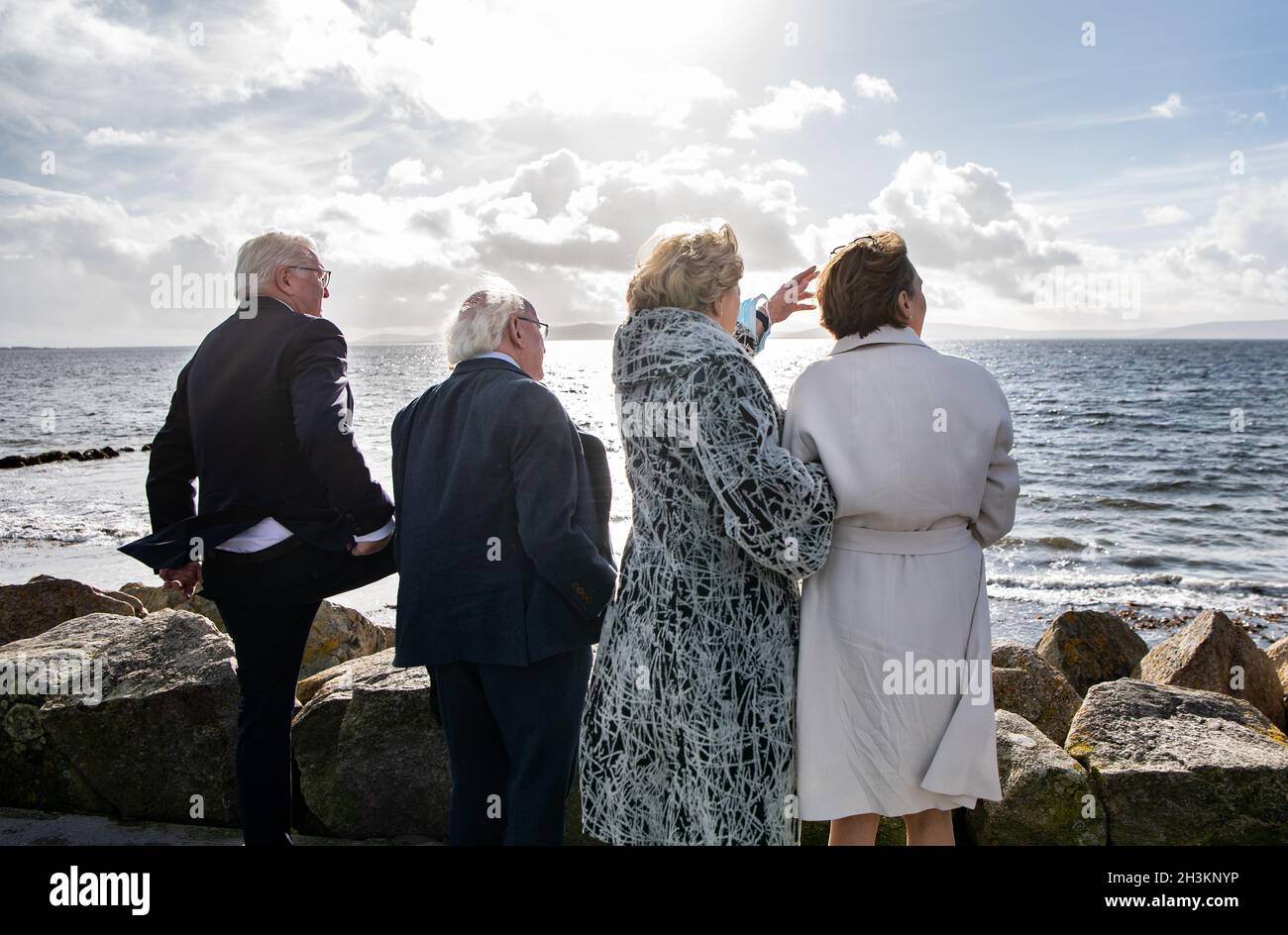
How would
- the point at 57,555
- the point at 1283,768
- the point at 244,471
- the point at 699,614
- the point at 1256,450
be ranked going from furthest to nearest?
the point at 1256,450 < the point at 57,555 < the point at 1283,768 < the point at 244,471 < the point at 699,614

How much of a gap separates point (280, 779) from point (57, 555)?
11.9 metres

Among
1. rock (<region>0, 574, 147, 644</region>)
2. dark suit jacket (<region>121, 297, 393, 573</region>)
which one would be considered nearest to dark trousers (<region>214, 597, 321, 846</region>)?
dark suit jacket (<region>121, 297, 393, 573</region>)

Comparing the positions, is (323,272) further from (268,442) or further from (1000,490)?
(1000,490)

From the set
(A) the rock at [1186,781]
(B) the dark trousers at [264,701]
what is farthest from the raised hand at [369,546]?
(A) the rock at [1186,781]

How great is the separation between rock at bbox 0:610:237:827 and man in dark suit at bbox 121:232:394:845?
36.7 inches

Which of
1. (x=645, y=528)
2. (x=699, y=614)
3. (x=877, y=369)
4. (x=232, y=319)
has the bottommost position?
(x=699, y=614)

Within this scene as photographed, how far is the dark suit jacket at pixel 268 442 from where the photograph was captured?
271 cm

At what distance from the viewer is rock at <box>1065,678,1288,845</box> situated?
9.97ft

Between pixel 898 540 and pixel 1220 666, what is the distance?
396cm

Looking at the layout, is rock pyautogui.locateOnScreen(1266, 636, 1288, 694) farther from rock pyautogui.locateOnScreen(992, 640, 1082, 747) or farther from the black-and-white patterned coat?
the black-and-white patterned coat

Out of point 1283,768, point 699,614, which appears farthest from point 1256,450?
point 699,614

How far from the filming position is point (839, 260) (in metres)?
2.40

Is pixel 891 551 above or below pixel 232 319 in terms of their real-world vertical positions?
below
